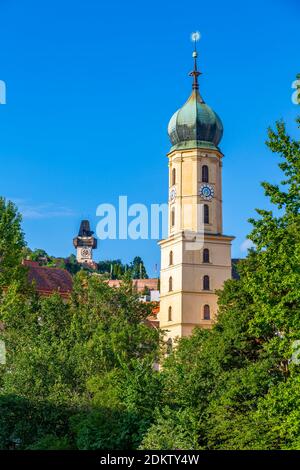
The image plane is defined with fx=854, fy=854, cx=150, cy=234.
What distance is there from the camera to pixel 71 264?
184125mm

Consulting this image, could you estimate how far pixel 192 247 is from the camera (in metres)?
70.0

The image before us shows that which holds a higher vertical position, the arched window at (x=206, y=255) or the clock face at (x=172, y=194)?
the clock face at (x=172, y=194)

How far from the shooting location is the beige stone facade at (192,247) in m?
68.4

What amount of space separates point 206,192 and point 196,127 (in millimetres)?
5847

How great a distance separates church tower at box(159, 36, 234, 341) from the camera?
6856cm

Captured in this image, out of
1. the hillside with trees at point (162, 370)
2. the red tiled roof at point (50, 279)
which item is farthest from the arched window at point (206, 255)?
the hillside with trees at point (162, 370)

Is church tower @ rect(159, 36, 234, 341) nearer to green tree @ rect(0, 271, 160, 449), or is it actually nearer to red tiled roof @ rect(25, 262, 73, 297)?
red tiled roof @ rect(25, 262, 73, 297)

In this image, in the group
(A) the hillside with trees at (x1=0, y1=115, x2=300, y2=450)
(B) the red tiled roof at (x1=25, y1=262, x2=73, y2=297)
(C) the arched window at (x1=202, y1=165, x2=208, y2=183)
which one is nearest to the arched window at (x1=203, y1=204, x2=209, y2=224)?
(C) the arched window at (x1=202, y1=165, x2=208, y2=183)

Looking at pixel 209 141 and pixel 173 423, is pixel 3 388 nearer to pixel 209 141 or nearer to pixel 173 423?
pixel 173 423

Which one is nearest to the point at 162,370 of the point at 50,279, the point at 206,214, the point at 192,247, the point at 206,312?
the point at 206,312

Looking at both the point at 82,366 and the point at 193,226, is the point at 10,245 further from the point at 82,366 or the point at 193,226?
the point at 193,226

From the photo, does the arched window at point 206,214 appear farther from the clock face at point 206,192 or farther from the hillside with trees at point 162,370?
the hillside with trees at point 162,370

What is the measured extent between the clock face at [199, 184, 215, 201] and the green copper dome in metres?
3.52
